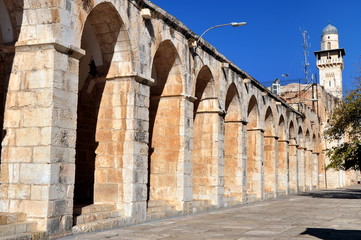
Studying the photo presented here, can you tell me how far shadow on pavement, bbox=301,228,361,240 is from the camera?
299 inches

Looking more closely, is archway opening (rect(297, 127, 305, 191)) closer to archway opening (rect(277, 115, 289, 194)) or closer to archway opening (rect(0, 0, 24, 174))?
archway opening (rect(277, 115, 289, 194))

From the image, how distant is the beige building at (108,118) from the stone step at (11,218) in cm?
2

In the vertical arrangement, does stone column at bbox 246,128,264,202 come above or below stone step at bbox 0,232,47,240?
above

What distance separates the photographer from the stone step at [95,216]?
330 inches

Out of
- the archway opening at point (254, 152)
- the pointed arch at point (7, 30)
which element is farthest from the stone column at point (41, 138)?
the archway opening at point (254, 152)

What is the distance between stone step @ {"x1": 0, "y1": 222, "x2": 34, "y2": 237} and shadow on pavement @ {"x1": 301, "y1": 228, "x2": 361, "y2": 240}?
4659 millimetres

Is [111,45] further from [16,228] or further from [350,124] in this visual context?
[350,124]

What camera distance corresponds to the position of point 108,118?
1018 centimetres

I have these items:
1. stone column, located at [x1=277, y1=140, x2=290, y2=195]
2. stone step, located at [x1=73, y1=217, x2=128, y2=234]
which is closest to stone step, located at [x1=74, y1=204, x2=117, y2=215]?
stone step, located at [x1=73, y1=217, x2=128, y2=234]

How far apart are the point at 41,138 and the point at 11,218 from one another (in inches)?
52.1

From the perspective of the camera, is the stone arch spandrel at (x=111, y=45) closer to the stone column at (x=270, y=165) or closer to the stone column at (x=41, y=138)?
the stone column at (x=41, y=138)

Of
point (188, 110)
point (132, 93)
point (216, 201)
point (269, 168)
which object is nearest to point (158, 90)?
point (188, 110)

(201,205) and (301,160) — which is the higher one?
(301,160)

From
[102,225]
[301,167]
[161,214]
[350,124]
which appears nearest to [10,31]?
[102,225]
